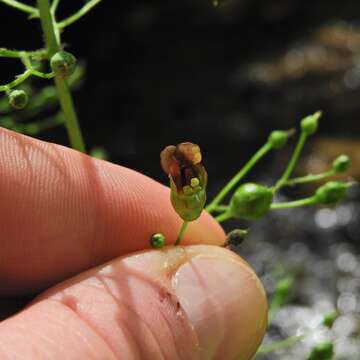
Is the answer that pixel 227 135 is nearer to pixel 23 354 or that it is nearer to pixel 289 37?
pixel 289 37

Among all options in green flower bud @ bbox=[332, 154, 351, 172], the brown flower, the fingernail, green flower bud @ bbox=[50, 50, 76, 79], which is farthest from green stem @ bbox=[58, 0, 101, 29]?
green flower bud @ bbox=[332, 154, 351, 172]

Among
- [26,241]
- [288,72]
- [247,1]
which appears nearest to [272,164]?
[288,72]

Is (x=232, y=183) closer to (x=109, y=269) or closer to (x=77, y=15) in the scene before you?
(x=109, y=269)

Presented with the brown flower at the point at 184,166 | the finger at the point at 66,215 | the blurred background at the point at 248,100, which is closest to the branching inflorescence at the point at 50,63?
the finger at the point at 66,215

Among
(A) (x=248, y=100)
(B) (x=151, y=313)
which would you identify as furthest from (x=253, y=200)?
(A) (x=248, y=100)

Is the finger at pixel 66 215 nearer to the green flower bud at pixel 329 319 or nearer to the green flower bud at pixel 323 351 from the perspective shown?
the green flower bud at pixel 323 351

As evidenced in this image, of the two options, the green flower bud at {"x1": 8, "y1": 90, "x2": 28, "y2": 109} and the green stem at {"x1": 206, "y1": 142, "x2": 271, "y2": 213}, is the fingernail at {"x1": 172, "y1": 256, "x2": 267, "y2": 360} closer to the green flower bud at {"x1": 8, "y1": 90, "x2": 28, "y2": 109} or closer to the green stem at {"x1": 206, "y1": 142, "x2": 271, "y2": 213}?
the green stem at {"x1": 206, "y1": 142, "x2": 271, "y2": 213}
